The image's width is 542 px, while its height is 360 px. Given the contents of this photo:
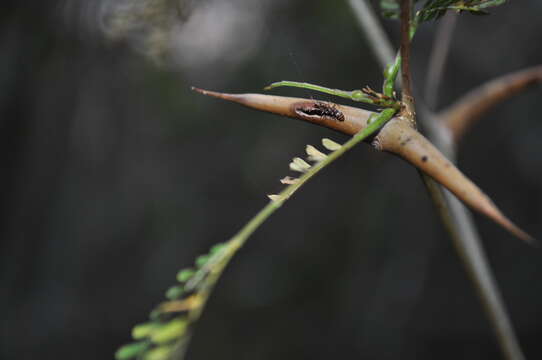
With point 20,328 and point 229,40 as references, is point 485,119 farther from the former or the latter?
point 20,328

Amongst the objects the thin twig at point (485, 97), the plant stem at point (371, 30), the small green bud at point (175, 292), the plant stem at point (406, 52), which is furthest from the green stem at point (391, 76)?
the plant stem at point (371, 30)

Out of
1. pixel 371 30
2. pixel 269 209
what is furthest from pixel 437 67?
pixel 269 209

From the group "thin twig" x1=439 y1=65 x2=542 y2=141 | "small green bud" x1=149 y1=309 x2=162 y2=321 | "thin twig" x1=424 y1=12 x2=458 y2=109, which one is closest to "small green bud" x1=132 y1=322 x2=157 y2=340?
"small green bud" x1=149 y1=309 x2=162 y2=321

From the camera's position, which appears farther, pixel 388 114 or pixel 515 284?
pixel 515 284

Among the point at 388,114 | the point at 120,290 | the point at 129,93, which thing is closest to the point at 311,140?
the point at 129,93

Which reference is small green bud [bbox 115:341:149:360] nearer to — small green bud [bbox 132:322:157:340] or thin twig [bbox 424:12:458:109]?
small green bud [bbox 132:322:157:340]

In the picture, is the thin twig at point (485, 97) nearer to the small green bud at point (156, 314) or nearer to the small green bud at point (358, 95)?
the small green bud at point (358, 95)
